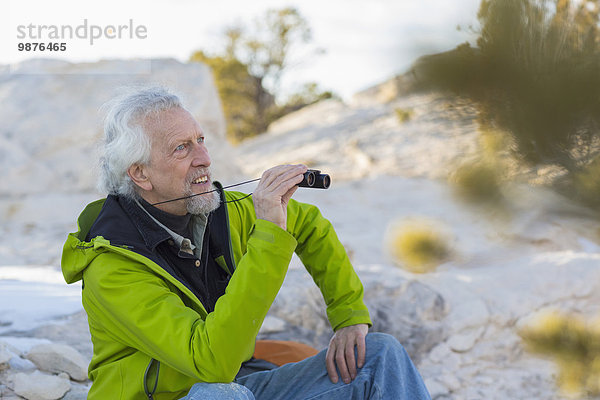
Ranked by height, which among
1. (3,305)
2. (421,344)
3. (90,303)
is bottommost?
(421,344)

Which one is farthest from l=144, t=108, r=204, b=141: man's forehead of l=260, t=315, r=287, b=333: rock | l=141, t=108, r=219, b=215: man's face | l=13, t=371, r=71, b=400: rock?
l=260, t=315, r=287, b=333: rock

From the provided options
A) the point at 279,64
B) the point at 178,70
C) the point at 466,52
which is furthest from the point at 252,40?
the point at 466,52

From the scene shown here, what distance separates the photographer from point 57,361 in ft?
8.55

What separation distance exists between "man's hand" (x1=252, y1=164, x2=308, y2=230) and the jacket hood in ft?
1.33

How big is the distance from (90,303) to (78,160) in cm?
613

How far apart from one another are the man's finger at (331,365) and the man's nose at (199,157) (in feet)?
2.22

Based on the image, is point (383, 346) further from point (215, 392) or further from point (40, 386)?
point (40, 386)

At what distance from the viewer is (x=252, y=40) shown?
17547 millimetres

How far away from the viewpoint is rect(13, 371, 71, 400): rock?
7.82 ft

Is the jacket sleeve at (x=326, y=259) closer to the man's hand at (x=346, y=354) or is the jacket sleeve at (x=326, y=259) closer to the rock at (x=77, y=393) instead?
the man's hand at (x=346, y=354)

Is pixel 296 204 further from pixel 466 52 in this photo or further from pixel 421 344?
pixel 421 344

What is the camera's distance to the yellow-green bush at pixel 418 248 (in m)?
5.05

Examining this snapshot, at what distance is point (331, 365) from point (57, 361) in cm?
129

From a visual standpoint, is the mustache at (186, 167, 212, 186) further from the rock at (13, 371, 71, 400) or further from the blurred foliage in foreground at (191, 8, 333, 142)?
the blurred foliage in foreground at (191, 8, 333, 142)
